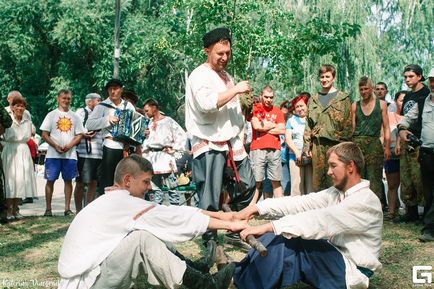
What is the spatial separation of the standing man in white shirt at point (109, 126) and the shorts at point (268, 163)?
6.12 feet

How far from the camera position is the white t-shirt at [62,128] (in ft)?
31.2

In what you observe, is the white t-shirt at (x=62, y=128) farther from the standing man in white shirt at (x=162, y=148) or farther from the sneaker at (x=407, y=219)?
the sneaker at (x=407, y=219)

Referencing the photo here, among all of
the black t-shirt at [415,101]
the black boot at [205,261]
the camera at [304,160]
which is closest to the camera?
the black boot at [205,261]

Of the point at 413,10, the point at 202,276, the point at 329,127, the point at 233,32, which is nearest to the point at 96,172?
the point at 329,127

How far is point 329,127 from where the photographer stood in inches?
310

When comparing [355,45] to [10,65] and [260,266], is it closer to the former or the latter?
[10,65]

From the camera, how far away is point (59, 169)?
9.52m

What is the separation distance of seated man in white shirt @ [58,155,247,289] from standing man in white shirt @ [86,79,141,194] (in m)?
4.15

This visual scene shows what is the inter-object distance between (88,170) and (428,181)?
504 cm

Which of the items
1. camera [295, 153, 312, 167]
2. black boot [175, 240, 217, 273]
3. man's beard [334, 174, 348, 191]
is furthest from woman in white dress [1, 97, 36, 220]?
man's beard [334, 174, 348, 191]

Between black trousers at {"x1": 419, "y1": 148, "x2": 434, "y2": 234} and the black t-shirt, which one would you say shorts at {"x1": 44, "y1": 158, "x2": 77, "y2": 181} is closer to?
the black t-shirt

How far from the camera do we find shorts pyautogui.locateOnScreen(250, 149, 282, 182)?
939cm

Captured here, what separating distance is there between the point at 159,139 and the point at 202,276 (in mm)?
5725

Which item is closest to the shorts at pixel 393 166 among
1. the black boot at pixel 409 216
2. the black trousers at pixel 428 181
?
the black boot at pixel 409 216
